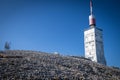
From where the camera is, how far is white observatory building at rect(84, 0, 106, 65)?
2101 inches

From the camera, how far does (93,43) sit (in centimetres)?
5469

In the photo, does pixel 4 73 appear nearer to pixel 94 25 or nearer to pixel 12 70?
pixel 12 70

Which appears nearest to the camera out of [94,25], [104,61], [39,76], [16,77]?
[16,77]

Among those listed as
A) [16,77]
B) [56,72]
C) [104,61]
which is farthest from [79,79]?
[104,61]

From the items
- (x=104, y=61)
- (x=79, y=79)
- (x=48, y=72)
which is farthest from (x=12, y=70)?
(x=104, y=61)

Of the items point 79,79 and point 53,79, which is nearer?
point 53,79

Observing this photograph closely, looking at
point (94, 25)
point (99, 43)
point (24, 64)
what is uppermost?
point (94, 25)

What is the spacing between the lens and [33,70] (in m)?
16.2

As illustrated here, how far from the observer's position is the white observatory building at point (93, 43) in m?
53.4

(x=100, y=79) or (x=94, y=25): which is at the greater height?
(x=94, y=25)

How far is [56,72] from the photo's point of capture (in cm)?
1662

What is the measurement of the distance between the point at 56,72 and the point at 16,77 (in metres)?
4.63

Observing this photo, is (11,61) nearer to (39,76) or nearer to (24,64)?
(24,64)

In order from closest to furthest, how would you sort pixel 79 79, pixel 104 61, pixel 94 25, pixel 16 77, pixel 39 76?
pixel 16 77 < pixel 39 76 < pixel 79 79 < pixel 104 61 < pixel 94 25
